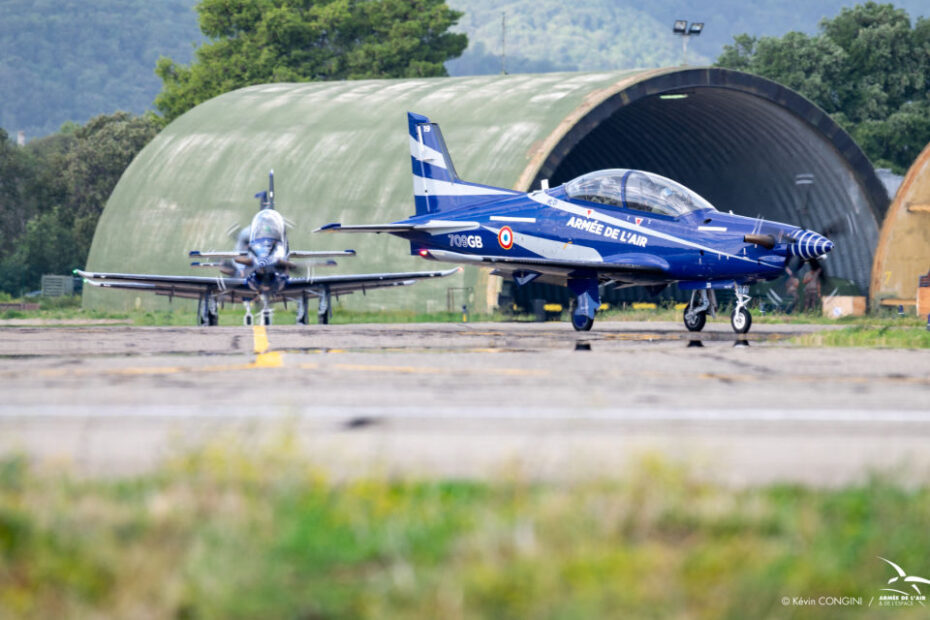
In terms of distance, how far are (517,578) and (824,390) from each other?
18.5 feet

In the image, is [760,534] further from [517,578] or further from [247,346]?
[247,346]

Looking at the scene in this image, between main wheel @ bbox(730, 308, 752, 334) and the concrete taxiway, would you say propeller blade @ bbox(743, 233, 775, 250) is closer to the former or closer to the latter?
main wheel @ bbox(730, 308, 752, 334)

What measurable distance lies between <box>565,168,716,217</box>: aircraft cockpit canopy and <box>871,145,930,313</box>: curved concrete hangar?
1583 centimetres

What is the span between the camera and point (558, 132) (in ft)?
103

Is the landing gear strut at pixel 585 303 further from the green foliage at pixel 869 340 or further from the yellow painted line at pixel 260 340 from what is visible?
the yellow painted line at pixel 260 340

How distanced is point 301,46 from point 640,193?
58.1m

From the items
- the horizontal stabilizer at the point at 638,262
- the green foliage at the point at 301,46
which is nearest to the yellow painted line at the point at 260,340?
the horizontal stabilizer at the point at 638,262

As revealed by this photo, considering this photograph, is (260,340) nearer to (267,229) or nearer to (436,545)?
(267,229)

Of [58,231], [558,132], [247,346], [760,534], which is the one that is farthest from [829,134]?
[58,231]

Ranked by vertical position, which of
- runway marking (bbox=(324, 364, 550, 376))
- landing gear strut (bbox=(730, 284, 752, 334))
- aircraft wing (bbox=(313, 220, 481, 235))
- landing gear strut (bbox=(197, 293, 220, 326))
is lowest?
landing gear strut (bbox=(197, 293, 220, 326))

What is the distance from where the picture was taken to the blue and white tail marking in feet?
77.6


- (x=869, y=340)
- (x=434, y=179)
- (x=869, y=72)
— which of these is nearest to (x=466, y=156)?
(x=434, y=179)

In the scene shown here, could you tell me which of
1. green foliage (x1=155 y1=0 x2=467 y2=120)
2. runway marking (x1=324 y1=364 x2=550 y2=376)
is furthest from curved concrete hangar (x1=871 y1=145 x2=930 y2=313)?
green foliage (x1=155 y1=0 x2=467 y2=120)

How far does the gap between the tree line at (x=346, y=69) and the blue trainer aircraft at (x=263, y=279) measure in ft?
141
